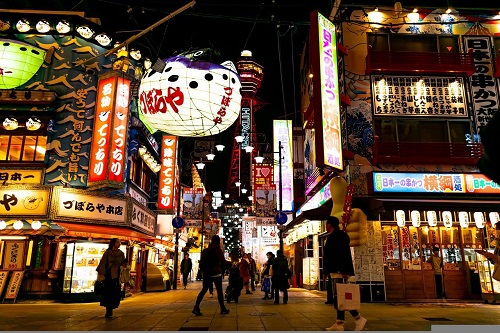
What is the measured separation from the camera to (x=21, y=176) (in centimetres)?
1612

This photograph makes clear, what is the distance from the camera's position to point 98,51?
18.3m

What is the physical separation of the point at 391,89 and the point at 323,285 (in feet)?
34.7

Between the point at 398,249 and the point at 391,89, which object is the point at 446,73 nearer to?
the point at 391,89

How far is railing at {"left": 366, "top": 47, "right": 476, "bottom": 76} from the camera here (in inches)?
667

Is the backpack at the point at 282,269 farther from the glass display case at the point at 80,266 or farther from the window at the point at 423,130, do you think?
the glass display case at the point at 80,266

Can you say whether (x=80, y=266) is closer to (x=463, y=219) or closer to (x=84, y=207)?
(x=84, y=207)

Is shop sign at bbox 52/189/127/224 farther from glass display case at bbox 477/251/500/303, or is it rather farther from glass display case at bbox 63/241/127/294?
glass display case at bbox 477/251/500/303

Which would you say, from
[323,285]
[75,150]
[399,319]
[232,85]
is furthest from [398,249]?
[75,150]

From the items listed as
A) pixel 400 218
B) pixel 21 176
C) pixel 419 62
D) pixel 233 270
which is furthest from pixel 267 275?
pixel 419 62

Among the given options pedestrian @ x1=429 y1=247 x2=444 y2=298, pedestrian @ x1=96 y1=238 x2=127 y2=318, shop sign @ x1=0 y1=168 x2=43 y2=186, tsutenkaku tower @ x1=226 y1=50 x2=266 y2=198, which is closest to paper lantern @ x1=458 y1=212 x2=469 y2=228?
pedestrian @ x1=429 y1=247 x2=444 y2=298

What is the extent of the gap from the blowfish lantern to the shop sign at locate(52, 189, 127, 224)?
746cm

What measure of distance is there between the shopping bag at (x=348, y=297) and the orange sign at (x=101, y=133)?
1110 centimetres

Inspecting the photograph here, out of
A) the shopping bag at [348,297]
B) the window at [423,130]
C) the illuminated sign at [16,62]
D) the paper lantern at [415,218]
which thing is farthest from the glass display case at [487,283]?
the illuminated sign at [16,62]

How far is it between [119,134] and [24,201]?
449 centimetres
